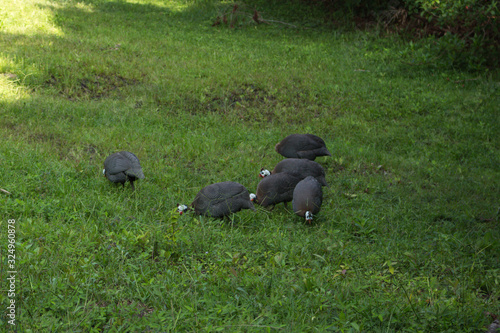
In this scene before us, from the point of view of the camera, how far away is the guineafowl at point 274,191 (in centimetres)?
520

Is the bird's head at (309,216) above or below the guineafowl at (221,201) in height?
below

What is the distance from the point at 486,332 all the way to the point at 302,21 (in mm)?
12788

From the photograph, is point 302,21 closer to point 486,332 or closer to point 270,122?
point 270,122

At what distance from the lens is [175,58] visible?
10.2 m

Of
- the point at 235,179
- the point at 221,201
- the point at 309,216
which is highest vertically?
the point at 221,201

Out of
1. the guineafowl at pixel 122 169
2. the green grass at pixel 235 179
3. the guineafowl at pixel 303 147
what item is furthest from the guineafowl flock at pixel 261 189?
the guineafowl at pixel 303 147

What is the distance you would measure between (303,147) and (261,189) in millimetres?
1364

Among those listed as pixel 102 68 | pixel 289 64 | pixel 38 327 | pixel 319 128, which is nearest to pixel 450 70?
pixel 289 64

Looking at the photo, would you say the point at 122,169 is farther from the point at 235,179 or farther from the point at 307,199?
the point at 307,199

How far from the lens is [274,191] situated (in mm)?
5199

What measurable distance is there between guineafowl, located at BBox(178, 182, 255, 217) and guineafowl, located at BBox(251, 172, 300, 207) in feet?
1.11

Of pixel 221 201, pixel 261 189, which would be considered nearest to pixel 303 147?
pixel 261 189

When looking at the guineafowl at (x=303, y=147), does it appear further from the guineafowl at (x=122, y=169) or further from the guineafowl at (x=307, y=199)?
the guineafowl at (x=122, y=169)

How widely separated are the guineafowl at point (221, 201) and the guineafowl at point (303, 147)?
1673 mm
